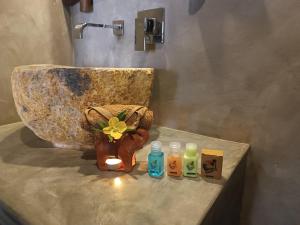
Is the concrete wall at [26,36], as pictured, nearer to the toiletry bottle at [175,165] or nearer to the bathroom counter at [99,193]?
the bathroom counter at [99,193]

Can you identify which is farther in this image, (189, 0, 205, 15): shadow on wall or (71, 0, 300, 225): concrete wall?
(189, 0, 205, 15): shadow on wall

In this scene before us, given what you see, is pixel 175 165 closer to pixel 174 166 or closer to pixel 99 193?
pixel 174 166

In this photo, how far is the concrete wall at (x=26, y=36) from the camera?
3.73 feet

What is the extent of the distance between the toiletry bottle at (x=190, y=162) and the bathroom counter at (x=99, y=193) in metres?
0.02

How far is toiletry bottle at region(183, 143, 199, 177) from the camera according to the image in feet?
2.11

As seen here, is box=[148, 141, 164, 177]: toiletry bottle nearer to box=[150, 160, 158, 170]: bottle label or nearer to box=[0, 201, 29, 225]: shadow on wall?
box=[150, 160, 158, 170]: bottle label

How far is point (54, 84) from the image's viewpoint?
29.5 inches

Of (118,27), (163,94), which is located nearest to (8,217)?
(163,94)

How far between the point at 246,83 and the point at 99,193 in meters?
0.64

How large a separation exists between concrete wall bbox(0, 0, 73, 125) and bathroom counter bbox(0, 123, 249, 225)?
0.49 meters

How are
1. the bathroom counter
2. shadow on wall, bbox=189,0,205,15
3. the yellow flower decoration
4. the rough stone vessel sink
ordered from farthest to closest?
1. shadow on wall, bbox=189,0,205,15
2. the rough stone vessel sink
3. the yellow flower decoration
4. the bathroom counter

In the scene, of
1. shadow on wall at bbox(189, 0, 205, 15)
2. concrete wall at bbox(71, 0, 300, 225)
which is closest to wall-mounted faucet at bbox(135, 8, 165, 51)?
concrete wall at bbox(71, 0, 300, 225)

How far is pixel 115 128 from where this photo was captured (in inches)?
25.5

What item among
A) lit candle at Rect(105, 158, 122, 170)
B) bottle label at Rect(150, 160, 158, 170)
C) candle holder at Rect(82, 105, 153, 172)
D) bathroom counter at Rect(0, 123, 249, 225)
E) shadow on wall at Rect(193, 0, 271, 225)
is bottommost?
bathroom counter at Rect(0, 123, 249, 225)
